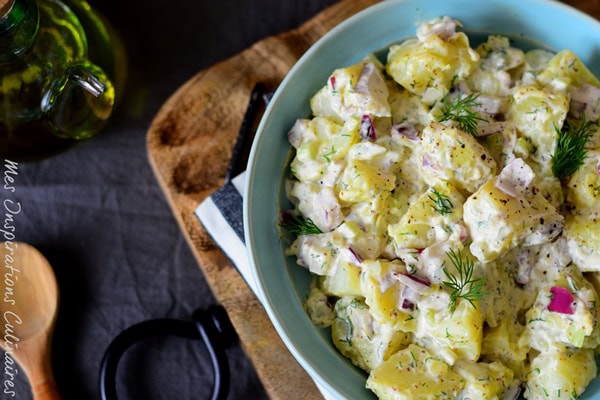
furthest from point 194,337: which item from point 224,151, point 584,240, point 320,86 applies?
point 584,240

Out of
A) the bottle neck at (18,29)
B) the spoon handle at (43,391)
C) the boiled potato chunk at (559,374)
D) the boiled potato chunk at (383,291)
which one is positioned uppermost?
the bottle neck at (18,29)

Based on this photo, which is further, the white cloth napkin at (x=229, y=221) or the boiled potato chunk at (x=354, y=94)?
the white cloth napkin at (x=229, y=221)

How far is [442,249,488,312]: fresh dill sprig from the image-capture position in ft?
6.28

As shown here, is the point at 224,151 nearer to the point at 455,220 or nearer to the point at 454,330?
the point at 455,220

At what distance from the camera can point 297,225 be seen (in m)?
2.18

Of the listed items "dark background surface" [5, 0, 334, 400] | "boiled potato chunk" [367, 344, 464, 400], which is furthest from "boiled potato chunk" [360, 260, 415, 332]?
"dark background surface" [5, 0, 334, 400]

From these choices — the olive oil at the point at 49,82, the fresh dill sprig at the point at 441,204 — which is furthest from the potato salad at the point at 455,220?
Answer: the olive oil at the point at 49,82

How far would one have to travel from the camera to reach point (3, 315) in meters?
2.50

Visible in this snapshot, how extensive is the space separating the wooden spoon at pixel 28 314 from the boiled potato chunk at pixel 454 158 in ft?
4.93

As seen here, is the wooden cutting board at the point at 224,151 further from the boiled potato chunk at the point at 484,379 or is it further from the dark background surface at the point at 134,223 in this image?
the boiled potato chunk at the point at 484,379

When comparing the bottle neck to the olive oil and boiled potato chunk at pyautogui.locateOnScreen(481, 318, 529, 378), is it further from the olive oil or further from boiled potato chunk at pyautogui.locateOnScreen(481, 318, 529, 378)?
boiled potato chunk at pyautogui.locateOnScreen(481, 318, 529, 378)

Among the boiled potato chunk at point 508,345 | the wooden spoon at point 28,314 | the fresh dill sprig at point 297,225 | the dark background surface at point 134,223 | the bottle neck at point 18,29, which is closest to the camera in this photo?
the boiled potato chunk at point 508,345

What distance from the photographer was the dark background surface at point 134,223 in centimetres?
262

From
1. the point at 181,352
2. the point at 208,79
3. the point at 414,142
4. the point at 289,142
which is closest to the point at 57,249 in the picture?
the point at 181,352
